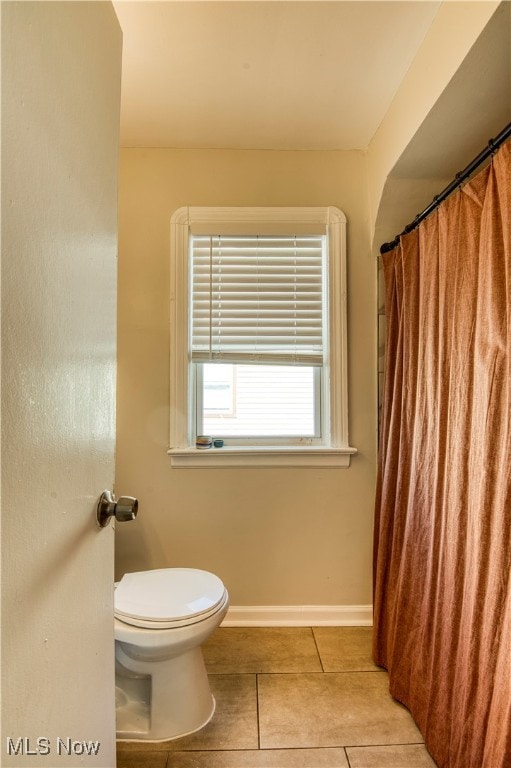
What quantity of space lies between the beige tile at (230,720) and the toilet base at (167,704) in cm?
3

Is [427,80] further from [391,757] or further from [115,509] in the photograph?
[391,757]

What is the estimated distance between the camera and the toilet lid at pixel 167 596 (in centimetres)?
122

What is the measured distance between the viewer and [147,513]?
1.85m

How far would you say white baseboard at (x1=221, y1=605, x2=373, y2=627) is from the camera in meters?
1.85

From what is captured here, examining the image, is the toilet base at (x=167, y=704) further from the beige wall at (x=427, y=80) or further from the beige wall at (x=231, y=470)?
the beige wall at (x=427, y=80)

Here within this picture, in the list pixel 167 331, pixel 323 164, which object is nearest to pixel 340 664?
pixel 167 331

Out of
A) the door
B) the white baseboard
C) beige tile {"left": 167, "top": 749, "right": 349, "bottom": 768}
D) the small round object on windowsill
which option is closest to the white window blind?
the small round object on windowsill

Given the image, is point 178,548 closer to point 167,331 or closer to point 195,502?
point 195,502

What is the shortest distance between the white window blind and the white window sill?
44 centimetres

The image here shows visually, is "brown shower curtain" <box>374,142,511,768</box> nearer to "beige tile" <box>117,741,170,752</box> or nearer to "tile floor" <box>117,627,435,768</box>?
"tile floor" <box>117,627,435,768</box>

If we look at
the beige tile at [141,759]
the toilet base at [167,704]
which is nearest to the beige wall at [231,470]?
the toilet base at [167,704]

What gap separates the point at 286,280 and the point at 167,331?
646mm

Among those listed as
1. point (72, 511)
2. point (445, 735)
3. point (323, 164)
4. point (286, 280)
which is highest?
point (323, 164)

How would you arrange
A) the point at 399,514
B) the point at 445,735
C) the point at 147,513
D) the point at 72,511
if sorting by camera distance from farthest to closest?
the point at 147,513 → the point at 399,514 → the point at 445,735 → the point at 72,511
